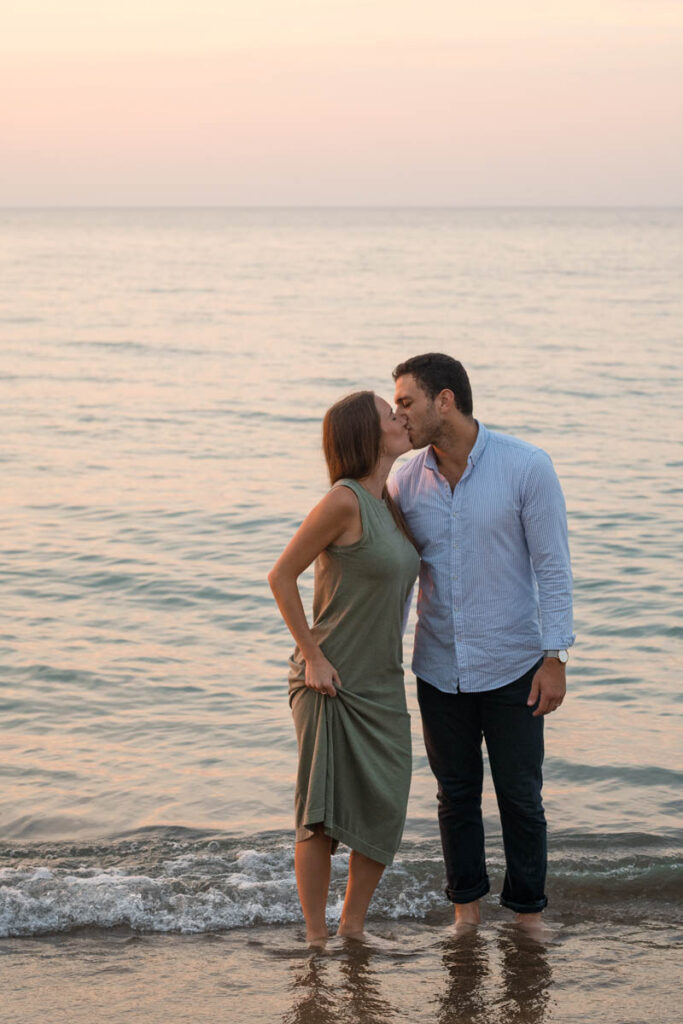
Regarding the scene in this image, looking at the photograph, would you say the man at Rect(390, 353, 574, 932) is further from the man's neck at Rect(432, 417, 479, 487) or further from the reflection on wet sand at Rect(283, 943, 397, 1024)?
the reflection on wet sand at Rect(283, 943, 397, 1024)

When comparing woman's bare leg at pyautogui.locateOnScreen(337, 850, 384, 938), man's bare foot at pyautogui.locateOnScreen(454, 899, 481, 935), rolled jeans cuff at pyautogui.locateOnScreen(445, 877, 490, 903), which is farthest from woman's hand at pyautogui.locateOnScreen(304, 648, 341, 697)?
man's bare foot at pyautogui.locateOnScreen(454, 899, 481, 935)

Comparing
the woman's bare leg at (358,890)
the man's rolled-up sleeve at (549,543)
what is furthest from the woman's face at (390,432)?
the woman's bare leg at (358,890)

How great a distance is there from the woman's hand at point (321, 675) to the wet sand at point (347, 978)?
97 centimetres

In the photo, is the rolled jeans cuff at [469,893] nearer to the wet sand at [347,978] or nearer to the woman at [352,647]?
the wet sand at [347,978]

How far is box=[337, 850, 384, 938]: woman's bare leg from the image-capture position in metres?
4.30

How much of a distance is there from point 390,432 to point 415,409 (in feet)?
0.43

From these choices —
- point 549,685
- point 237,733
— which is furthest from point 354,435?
point 237,733

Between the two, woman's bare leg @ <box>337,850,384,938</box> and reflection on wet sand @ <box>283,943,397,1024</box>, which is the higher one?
woman's bare leg @ <box>337,850,384,938</box>

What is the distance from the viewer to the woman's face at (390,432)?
4.05 m

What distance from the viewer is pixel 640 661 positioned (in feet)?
27.6

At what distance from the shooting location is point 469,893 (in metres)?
4.54

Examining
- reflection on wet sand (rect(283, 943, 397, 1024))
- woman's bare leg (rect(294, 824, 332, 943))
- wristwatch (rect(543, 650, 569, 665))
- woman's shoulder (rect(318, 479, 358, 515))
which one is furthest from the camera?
woman's bare leg (rect(294, 824, 332, 943))

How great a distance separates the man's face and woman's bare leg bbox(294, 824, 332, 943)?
1.39 meters

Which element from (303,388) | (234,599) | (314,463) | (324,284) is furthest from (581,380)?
(324,284)
